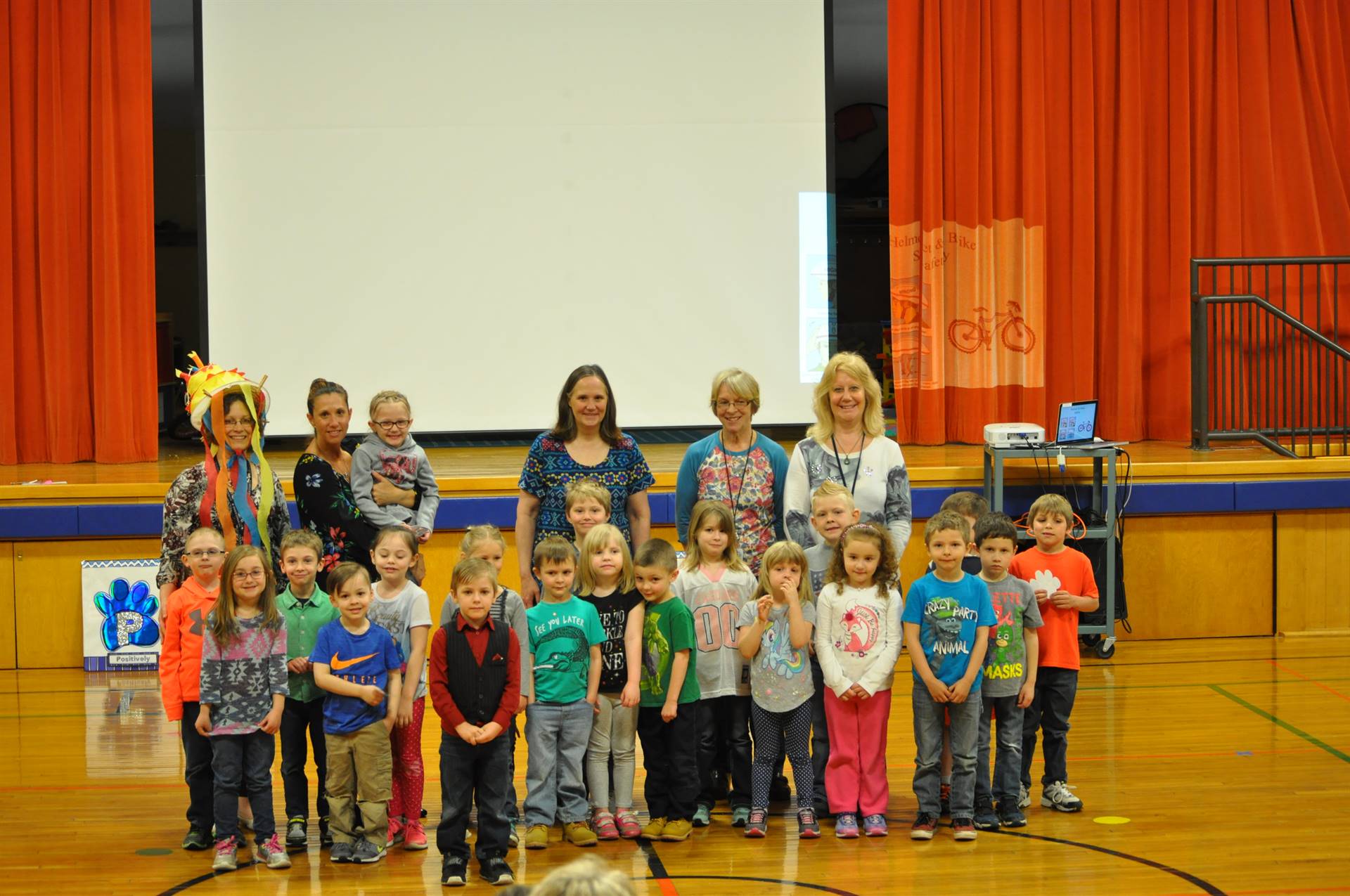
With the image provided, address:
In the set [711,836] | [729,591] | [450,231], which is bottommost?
[711,836]

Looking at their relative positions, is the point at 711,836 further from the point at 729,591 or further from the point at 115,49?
the point at 115,49

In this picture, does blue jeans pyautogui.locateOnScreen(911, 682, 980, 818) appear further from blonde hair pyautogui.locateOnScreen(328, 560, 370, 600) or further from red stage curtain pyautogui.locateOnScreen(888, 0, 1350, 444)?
red stage curtain pyautogui.locateOnScreen(888, 0, 1350, 444)

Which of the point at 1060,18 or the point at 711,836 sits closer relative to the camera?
the point at 711,836

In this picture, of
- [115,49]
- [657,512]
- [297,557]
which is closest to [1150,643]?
[657,512]

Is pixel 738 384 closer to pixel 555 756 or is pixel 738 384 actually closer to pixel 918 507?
pixel 555 756

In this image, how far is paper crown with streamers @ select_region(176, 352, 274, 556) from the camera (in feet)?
13.7

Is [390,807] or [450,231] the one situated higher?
[450,231]

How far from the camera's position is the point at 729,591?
416cm

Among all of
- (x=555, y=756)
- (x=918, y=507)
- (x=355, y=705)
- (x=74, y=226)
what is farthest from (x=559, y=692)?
(x=74, y=226)

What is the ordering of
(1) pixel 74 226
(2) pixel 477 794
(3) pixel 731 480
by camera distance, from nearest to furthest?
1. (2) pixel 477 794
2. (3) pixel 731 480
3. (1) pixel 74 226

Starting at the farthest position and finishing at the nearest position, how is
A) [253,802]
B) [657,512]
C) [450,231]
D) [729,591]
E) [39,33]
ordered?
1. [450,231]
2. [39,33]
3. [657,512]
4. [729,591]
5. [253,802]

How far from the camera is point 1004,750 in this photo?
4195 millimetres

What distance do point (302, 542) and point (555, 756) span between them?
94 centimetres

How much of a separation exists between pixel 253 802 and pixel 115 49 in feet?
17.6
